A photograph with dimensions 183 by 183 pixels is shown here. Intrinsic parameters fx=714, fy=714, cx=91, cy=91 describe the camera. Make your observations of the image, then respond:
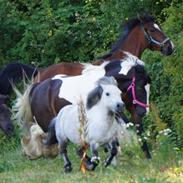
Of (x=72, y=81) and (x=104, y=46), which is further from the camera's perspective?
(x=104, y=46)

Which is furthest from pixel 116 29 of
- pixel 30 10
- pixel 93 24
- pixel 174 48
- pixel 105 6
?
pixel 174 48

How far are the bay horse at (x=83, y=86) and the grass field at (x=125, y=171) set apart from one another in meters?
0.59

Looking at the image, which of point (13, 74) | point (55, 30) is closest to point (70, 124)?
point (13, 74)

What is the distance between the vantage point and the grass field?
7.72m

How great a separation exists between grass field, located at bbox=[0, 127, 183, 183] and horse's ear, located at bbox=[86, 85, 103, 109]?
2.20 ft

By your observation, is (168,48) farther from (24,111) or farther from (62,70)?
(24,111)

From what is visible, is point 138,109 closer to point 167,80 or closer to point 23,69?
point 167,80

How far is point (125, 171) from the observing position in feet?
27.3

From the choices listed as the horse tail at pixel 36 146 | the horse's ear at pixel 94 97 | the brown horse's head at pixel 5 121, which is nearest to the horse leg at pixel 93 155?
the horse's ear at pixel 94 97

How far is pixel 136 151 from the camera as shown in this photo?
28.1 feet

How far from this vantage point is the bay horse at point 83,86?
9.73 m

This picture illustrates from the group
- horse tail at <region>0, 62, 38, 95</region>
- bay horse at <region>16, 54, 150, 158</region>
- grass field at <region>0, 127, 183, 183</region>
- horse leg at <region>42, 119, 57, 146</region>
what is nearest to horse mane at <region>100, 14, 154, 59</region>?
bay horse at <region>16, 54, 150, 158</region>

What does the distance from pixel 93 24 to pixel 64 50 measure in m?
1.07

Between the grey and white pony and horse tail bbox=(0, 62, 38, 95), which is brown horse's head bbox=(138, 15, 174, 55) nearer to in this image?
horse tail bbox=(0, 62, 38, 95)
